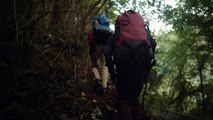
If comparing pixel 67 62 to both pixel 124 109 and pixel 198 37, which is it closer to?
pixel 124 109

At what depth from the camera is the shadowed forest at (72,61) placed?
4184 millimetres

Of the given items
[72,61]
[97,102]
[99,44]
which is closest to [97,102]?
[97,102]

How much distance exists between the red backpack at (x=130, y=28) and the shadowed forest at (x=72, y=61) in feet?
2.94

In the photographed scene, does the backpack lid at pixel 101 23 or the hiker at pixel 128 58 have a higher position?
the backpack lid at pixel 101 23

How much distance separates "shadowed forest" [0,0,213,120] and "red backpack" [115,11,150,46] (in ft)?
2.94

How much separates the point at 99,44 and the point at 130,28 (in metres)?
1.98

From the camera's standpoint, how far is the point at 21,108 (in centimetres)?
386

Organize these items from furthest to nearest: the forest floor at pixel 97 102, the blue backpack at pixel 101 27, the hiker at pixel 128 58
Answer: the blue backpack at pixel 101 27
the forest floor at pixel 97 102
the hiker at pixel 128 58

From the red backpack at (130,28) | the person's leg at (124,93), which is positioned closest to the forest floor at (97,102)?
the person's leg at (124,93)

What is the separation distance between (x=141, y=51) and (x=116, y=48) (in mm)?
294

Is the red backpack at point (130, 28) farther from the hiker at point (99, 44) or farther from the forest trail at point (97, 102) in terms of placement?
the hiker at point (99, 44)

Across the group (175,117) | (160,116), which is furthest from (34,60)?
(175,117)

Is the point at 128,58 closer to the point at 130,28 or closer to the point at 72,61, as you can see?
the point at 130,28

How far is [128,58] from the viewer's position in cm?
410
